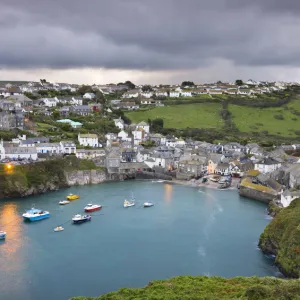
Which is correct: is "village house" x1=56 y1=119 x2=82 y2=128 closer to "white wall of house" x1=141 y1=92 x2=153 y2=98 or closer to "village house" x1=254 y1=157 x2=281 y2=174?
"village house" x1=254 y1=157 x2=281 y2=174

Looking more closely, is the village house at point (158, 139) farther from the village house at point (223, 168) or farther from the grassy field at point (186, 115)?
the village house at point (223, 168)

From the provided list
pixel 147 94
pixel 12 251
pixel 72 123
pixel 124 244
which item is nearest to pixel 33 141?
pixel 72 123

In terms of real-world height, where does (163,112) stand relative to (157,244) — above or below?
above

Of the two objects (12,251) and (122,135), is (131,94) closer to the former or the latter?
(122,135)

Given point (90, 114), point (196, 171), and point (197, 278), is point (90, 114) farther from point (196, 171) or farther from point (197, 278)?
point (197, 278)

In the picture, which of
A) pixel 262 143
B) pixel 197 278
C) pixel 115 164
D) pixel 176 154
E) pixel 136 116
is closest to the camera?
pixel 197 278

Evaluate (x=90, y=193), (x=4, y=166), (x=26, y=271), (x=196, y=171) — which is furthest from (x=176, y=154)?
(x=26, y=271)

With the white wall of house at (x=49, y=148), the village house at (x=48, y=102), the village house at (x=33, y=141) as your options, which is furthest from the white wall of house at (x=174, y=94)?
the white wall of house at (x=49, y=148)

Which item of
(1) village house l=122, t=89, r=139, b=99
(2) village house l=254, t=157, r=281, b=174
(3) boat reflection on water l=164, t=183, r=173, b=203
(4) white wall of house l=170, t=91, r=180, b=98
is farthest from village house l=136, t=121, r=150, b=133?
(4) white wall of house l=170, t=91, r=180, b=98
